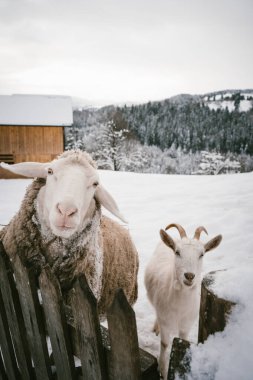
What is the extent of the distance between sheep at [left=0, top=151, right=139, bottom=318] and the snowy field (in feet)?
4.11

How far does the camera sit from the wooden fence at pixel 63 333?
0.95 metres

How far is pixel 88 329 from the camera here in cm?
107

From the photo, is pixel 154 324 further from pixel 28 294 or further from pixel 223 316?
pixel 223 316

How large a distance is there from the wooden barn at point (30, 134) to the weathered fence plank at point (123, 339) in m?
19.7

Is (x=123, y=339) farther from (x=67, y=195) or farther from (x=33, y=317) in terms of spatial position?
(x=67, y=195)

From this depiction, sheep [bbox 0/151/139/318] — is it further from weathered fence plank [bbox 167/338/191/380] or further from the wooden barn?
the wooden barn

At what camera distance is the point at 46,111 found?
810 inches

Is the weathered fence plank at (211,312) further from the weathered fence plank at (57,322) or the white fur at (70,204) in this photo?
the white fur at (70,204)

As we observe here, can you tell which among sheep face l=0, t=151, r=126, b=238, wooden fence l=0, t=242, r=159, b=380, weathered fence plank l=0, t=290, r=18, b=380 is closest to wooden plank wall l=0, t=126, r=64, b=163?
sheep face l=0, t=151, r=126, b=238

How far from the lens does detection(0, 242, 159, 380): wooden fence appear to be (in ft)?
3.13

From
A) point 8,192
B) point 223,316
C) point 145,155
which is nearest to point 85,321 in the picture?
point 223,316

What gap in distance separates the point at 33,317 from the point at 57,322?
0.76 feet

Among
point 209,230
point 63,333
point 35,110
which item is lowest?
point 209,230

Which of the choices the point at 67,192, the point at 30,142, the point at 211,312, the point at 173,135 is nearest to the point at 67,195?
the point at 67,192
